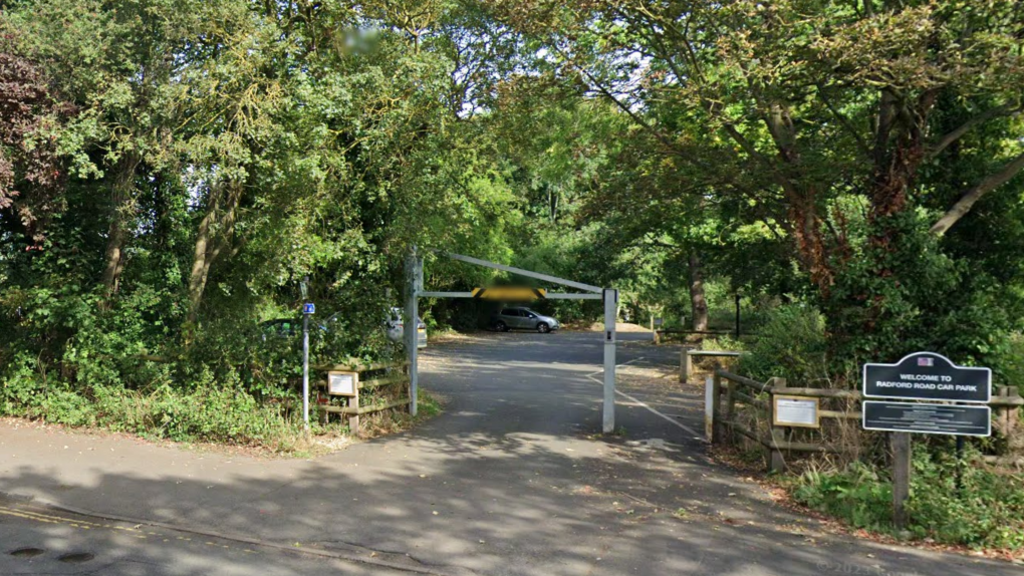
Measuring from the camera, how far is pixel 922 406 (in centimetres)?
702

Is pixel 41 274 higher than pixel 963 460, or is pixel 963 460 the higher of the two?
pixel 41 274

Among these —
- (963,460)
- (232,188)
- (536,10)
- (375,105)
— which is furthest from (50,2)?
(963,460)

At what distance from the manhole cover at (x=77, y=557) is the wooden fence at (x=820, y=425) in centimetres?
698

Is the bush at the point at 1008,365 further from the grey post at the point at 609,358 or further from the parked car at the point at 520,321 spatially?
the parked car at the point at 520,321

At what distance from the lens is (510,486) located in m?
8.52

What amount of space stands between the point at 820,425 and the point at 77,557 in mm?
7565

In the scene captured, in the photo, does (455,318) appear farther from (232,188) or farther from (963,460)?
(963,460)

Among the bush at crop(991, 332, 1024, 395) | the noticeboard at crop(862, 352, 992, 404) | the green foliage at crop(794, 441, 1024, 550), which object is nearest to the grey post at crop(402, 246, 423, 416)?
the green foliage at crop(794, 441, 1024, 550)

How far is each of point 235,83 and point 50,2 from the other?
11.3 feet

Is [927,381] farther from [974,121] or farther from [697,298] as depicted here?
[697,298]

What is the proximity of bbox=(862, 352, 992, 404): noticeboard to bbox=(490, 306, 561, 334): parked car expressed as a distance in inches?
1592

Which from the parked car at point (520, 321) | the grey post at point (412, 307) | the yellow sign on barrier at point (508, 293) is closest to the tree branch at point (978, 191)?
the yellow sign on barrier at point (508, 293)

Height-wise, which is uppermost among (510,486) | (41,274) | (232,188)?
(232,188)

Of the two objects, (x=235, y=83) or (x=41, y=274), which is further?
(x=41, y=274)
